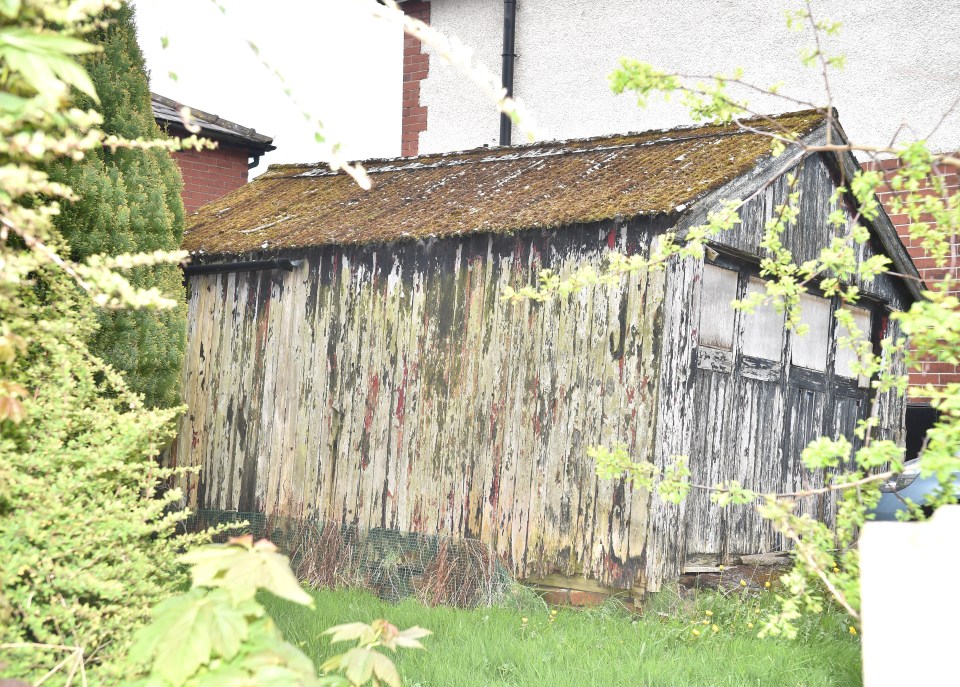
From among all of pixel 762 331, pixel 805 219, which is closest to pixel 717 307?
pixel 762 331

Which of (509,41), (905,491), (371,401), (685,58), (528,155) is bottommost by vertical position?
(905,491)

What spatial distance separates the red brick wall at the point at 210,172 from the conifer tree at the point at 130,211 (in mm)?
8265

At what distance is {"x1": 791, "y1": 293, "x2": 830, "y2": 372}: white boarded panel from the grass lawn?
2.52 metres

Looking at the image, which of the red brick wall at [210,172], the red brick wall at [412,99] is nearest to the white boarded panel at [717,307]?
the red brick wall at [412,99]

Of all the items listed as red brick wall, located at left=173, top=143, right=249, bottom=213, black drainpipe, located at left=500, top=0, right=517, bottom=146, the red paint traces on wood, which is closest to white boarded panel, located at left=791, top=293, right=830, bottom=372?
the red paint traces on wood

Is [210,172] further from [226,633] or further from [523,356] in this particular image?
[226,633]

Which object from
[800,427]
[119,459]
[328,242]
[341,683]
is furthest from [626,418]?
[341,683]

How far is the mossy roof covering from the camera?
7504 millimetres

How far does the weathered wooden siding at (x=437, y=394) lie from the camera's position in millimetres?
7297

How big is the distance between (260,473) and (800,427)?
4626mm

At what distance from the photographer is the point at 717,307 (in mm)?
7742

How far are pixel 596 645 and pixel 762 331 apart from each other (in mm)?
3359

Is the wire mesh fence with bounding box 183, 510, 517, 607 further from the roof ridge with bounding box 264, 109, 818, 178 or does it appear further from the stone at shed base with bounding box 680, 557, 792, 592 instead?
the roof ridge with bounding box 264, 109, 818, 178

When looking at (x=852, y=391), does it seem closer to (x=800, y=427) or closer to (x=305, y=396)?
(x=800, y=427)
